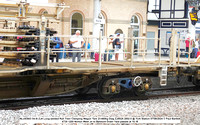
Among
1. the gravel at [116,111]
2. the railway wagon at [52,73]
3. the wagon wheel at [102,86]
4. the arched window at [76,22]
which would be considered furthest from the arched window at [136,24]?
the gravel at [116,111]

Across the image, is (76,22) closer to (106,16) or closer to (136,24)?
(106,16)

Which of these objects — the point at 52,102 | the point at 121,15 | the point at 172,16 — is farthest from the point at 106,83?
the point at 172,16

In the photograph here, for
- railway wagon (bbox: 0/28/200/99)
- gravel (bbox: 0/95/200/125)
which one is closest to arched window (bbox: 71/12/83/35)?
railway wagon (bbox: 0/28/200/99)

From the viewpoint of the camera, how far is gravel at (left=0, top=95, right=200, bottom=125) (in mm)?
7820

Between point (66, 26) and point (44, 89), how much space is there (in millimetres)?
17167

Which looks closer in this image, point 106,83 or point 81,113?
point 81,113

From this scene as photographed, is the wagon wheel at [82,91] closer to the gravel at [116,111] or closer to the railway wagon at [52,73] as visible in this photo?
the railway wagon at [52,73]

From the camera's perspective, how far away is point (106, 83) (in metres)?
10.2

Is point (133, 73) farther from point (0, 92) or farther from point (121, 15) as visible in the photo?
point (121, 15)

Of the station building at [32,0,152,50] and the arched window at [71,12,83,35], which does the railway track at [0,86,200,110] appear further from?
the arched window at [71,12,83,35]

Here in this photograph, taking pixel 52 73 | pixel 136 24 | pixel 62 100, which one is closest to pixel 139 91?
pixel 62 100

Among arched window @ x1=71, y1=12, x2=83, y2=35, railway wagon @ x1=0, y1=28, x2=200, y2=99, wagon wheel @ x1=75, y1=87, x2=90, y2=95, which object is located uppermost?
arched window @ x1=71, y1=12, x2=83, y2=35

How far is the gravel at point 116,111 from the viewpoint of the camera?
308 inches

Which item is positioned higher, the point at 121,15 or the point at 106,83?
the point at 121,15
